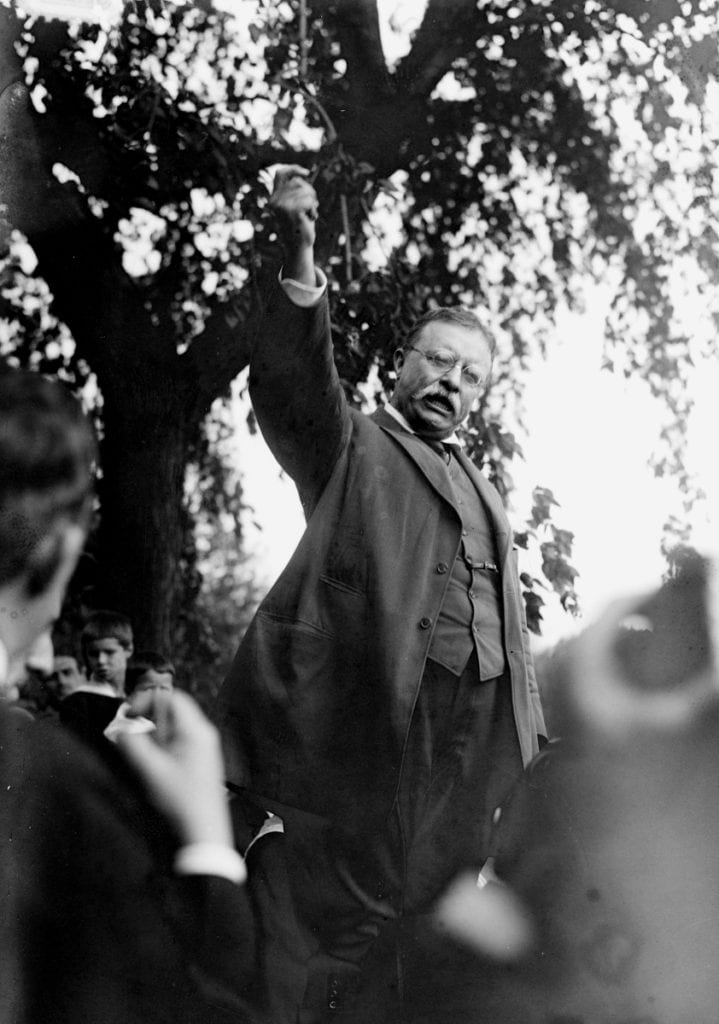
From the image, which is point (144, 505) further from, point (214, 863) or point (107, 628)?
point (214, 863)

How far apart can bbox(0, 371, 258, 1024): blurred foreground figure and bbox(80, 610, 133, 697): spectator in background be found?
3.0 inches

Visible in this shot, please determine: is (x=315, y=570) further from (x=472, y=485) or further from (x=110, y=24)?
(x=110, y=24)

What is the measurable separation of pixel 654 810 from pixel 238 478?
1192mm

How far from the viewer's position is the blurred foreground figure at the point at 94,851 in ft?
8.14

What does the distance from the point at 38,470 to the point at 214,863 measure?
92 cm

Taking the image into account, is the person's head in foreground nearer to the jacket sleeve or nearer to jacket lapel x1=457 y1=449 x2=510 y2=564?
the jacket sleeve

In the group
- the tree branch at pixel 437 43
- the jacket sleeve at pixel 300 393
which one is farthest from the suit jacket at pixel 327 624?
the tree branch at pixel 437 43

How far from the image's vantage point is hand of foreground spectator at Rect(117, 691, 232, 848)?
2.55 meters

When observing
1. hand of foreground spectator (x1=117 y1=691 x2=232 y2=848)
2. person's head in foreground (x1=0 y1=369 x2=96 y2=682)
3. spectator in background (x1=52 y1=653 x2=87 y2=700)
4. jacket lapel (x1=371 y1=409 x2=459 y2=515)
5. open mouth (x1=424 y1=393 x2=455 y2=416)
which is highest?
open mouth (x1=424 y1=393 x2=455 y2=416)

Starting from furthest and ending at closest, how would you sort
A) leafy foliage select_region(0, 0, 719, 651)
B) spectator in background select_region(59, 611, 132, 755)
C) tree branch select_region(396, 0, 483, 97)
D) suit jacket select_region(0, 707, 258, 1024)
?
1. tree branch select_region(396, 0, 483, 97)
2. leafy foliage select_region(0, 0, 719, 651)
3. spectator in background select_region(59, 611, 132, 755)
4. suit jacket select_region(0, 707, 258, 1024)

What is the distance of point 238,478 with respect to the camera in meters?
2.81

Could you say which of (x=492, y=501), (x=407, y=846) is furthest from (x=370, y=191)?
(x=407, y=846)

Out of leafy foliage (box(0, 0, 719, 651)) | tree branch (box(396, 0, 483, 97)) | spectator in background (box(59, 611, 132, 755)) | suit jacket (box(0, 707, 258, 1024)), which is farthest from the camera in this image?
tree branch (box(396, 0, 483, 97))

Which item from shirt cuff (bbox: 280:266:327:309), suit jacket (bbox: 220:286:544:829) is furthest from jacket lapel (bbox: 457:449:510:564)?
shirt cuff (bbox: 280:266:327:309)
